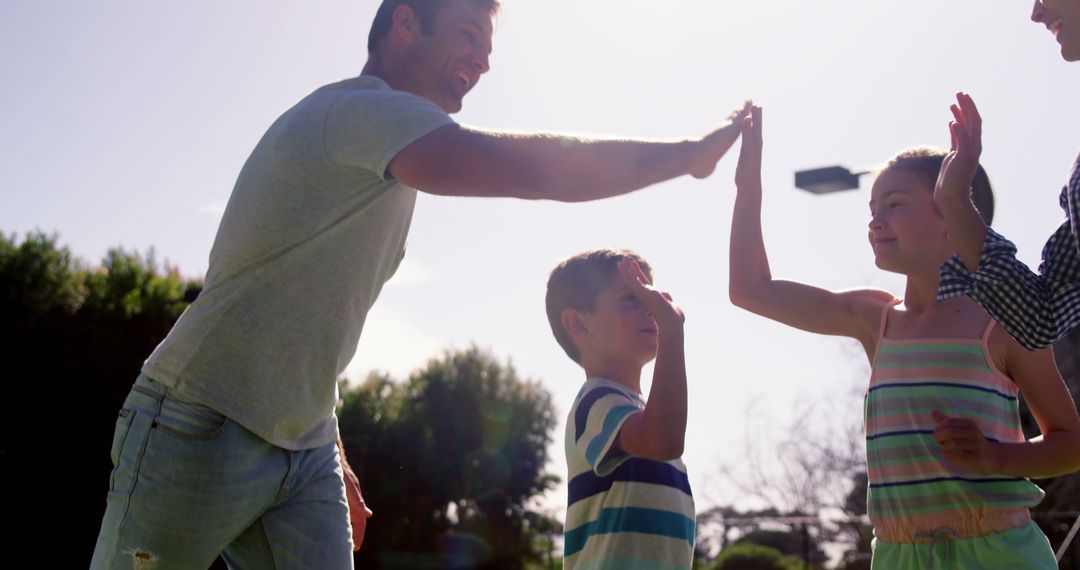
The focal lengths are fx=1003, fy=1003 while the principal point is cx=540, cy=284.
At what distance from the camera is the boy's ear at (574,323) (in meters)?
3.25

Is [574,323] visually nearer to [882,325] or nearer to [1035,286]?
[882,325]

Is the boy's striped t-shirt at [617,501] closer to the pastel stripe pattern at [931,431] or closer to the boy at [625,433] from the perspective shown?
the boy at [625,433]

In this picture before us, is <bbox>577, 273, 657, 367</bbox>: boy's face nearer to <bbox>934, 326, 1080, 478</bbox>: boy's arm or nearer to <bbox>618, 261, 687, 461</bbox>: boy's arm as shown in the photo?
<bbox>618, 261, 687, 461</bbox>: boy's arm

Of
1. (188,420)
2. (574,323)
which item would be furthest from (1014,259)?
(188,420)

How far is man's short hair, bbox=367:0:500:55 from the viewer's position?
2658 millimetres

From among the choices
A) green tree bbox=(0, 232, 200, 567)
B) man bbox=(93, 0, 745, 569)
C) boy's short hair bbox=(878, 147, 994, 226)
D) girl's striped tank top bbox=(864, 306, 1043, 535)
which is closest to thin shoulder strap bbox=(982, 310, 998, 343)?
girl's striped tank top bbox=(864, 306, 1043, 535)

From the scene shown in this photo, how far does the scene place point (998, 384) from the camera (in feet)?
8.46

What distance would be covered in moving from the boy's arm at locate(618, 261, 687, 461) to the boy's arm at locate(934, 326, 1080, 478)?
619mm

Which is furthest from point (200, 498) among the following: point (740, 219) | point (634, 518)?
point (740, 219)

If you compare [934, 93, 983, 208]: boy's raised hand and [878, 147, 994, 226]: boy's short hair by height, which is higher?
[878, 147, 994, 226]: boy's short hair

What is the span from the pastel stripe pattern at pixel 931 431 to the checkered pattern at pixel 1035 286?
67 cm

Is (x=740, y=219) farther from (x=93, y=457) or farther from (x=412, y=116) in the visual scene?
(x=93, y=457)

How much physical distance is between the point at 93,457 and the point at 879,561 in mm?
17410

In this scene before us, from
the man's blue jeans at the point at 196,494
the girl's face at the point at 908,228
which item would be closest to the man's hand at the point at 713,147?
the girl's face at the point at 908,228
